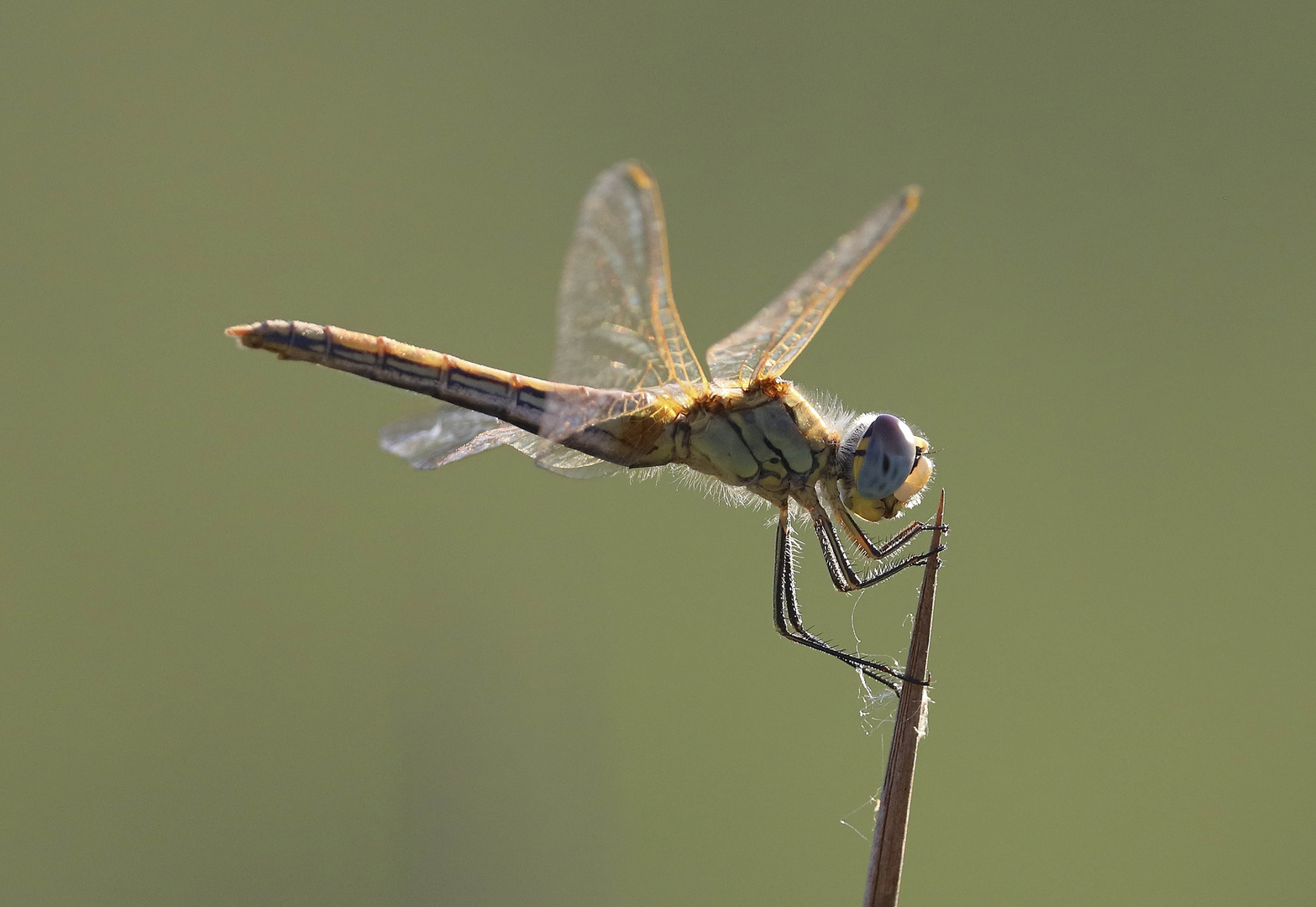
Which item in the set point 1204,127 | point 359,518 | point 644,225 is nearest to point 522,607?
point 359,518

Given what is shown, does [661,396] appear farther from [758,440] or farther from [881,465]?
[881,465]

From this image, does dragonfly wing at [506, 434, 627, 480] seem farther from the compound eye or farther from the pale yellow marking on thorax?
the compound eye

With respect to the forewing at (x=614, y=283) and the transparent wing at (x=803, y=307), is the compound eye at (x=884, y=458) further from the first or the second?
the forewing at (x=614, y=283)

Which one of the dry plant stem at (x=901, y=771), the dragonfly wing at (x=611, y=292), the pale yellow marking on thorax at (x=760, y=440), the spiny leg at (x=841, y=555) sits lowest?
the dry plant stem at (x=901, y=771)

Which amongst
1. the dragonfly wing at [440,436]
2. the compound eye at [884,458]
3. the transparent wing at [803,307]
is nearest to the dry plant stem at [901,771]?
the compound eye at [884,458]

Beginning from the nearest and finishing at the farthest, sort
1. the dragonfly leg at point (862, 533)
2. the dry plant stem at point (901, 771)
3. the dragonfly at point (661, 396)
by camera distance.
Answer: the dry plant stem at point (901, 771)
the dragonfly leg at point (862, 533)
the dragonfly at point (661, 396)

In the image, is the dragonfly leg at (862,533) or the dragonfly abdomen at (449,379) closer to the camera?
the dragonfly leg at (862,533)

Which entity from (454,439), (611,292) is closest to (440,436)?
(454,439)

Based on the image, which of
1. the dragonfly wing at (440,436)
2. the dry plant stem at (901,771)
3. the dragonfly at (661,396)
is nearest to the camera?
the dry plant stem at (901,771)
